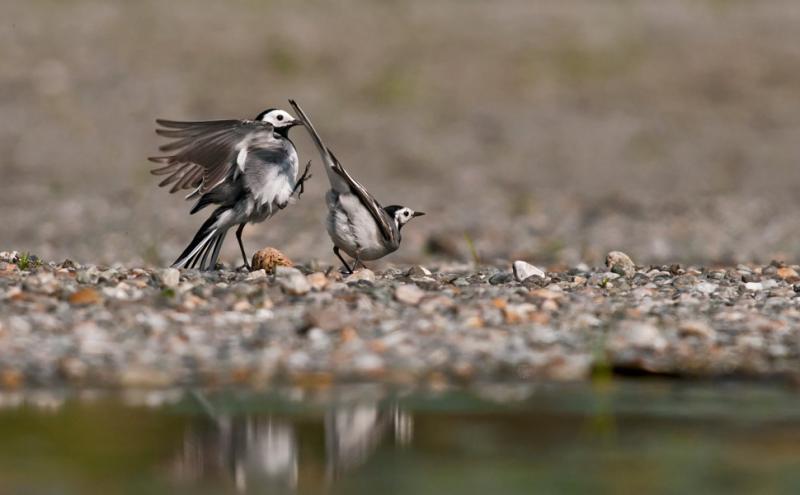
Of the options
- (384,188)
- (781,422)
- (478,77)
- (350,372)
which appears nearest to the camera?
(781,422)

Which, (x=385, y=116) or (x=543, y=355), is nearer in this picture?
(x=543, y=355)

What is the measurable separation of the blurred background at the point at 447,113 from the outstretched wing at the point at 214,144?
4777mm

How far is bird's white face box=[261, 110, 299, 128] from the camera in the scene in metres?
11.7

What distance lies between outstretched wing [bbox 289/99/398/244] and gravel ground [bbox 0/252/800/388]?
40 cm

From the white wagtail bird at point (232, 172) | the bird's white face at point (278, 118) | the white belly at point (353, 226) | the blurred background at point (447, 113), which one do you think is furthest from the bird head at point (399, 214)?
the blurred background at point (447, 113)

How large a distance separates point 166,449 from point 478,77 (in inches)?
840

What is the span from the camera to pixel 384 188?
21.6 metres

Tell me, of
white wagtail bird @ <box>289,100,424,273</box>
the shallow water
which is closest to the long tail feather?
white wagtail bird @ <box>289,100,424,273</box>

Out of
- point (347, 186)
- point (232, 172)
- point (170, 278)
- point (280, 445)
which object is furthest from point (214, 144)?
point (280, 445)

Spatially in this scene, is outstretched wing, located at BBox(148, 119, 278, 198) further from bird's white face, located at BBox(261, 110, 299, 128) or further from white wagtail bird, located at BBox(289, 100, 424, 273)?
white wagtail bird, located at BBox(289, 100, 424, 273)

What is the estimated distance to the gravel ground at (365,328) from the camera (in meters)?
7.95

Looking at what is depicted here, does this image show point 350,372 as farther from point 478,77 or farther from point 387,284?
point 478,77

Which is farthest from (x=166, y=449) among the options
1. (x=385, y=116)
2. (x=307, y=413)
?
(x=385, y=116)

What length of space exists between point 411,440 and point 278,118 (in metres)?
5.49
